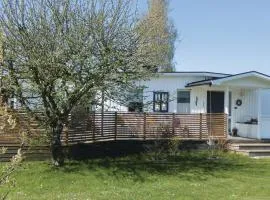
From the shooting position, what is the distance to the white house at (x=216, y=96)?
22.5 m

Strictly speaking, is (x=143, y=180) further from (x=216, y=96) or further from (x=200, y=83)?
(x=216, y=96)

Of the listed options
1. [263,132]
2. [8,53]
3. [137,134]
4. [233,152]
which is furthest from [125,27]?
[263,132]

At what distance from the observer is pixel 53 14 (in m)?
13.6

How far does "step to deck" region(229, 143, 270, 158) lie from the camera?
61.7 feet

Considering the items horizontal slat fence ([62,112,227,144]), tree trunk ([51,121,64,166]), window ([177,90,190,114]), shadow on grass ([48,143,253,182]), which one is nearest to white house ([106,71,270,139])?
window ([177,90,190,114])

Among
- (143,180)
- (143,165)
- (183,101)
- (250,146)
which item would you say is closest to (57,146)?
(143,165)

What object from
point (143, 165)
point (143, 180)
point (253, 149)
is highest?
point (253, 149)

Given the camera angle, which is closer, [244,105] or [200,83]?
[200,83]

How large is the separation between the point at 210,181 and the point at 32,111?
562cm

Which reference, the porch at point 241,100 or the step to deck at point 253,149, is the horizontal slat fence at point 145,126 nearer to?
the step to deck at point 253,149

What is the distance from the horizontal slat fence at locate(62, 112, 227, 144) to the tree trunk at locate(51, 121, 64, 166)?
5.06ft

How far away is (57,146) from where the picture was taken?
14.6 metres

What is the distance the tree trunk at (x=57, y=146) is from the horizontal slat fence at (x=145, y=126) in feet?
5.06

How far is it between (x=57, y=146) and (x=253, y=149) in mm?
8454
